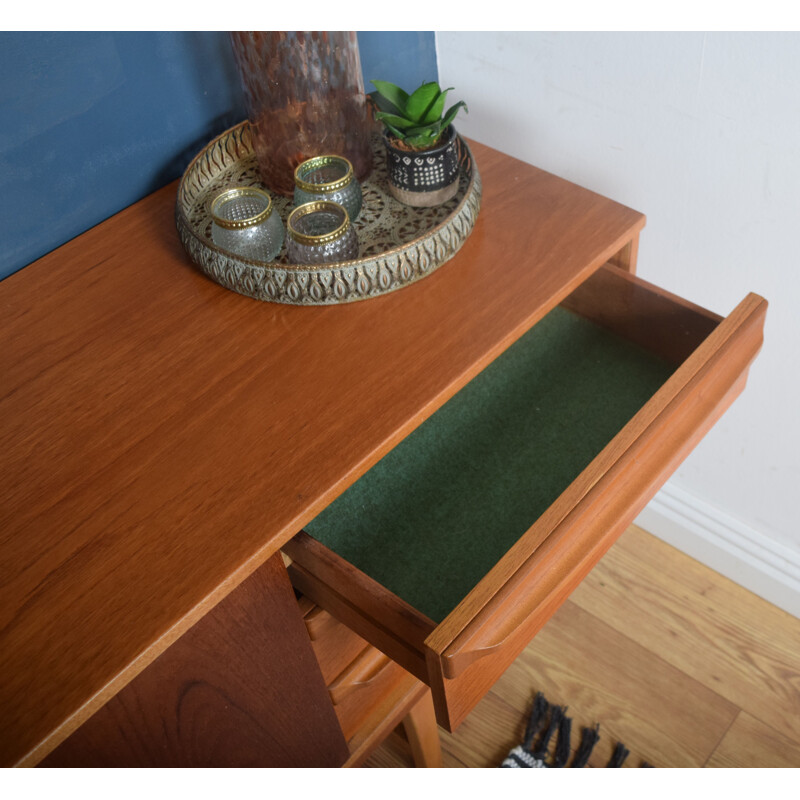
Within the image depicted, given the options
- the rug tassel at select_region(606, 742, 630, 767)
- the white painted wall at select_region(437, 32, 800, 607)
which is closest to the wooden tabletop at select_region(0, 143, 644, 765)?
the white painted wall at select_region(437, 32, 800, 607)

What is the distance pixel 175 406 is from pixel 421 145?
0.34 m

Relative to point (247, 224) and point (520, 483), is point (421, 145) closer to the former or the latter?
point (247, 224)

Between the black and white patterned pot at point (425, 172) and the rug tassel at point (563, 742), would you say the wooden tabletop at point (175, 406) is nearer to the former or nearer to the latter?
the black and white patterned pot at point (425, 172)

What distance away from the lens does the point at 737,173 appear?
0.83 meters

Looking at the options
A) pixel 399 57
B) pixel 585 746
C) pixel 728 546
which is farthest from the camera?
pixel 728 546

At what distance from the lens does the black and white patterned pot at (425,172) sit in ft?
2.57

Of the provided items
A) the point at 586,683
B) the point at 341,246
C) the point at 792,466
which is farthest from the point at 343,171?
the point at 586,683

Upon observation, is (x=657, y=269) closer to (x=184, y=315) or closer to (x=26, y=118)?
(x=184, y=315)

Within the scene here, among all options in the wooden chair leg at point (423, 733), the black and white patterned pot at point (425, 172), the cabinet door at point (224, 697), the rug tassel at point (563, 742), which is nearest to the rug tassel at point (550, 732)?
the rug tassel at point (563, 742)

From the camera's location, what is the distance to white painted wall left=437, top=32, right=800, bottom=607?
2.56 feet

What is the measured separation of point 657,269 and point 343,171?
410mm

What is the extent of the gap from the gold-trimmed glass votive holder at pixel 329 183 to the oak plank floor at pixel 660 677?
0.70 meters

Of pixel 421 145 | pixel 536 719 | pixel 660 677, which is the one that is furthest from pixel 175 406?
pixel 660 677

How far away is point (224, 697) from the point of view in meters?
0.65
